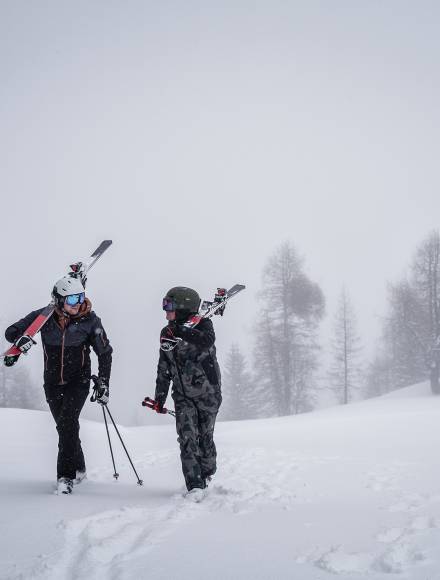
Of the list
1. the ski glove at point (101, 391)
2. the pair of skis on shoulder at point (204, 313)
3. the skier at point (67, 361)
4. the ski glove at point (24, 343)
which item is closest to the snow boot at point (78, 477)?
the skier at point (67, 361)

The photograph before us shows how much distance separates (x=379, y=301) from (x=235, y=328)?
4889cm

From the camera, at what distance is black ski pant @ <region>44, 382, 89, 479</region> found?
4754mm

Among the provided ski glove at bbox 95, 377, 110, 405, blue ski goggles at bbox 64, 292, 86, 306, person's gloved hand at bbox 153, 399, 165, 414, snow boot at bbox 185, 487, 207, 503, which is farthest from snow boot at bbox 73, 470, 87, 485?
blue ski goggles at bbox 64, 292, 86, 306

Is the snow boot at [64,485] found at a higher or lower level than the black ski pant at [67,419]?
lower

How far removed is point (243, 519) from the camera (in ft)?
11.5

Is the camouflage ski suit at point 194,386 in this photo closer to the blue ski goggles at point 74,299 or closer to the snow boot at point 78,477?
the blue ski goggles at point 74,299

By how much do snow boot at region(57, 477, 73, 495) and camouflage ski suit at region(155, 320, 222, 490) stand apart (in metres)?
1.28

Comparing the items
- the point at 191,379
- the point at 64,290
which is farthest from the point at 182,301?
the point at 64,290

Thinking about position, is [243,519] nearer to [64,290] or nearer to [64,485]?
[64,485]

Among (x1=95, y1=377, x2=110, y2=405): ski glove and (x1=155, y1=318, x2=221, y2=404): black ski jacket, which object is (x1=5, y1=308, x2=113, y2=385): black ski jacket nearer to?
(x1=95, y1=377, x2=110, y2=405): ski glove

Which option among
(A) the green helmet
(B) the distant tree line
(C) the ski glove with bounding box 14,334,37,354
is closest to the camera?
(C) the ski glove with bounding box 14,334,37,354

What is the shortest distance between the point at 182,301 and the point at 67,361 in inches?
59.2

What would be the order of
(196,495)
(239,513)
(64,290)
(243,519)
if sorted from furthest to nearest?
1. (64,290)
2. (196,495)
3. (239,513)
4. (243,519)

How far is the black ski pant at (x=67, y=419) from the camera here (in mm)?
4754
